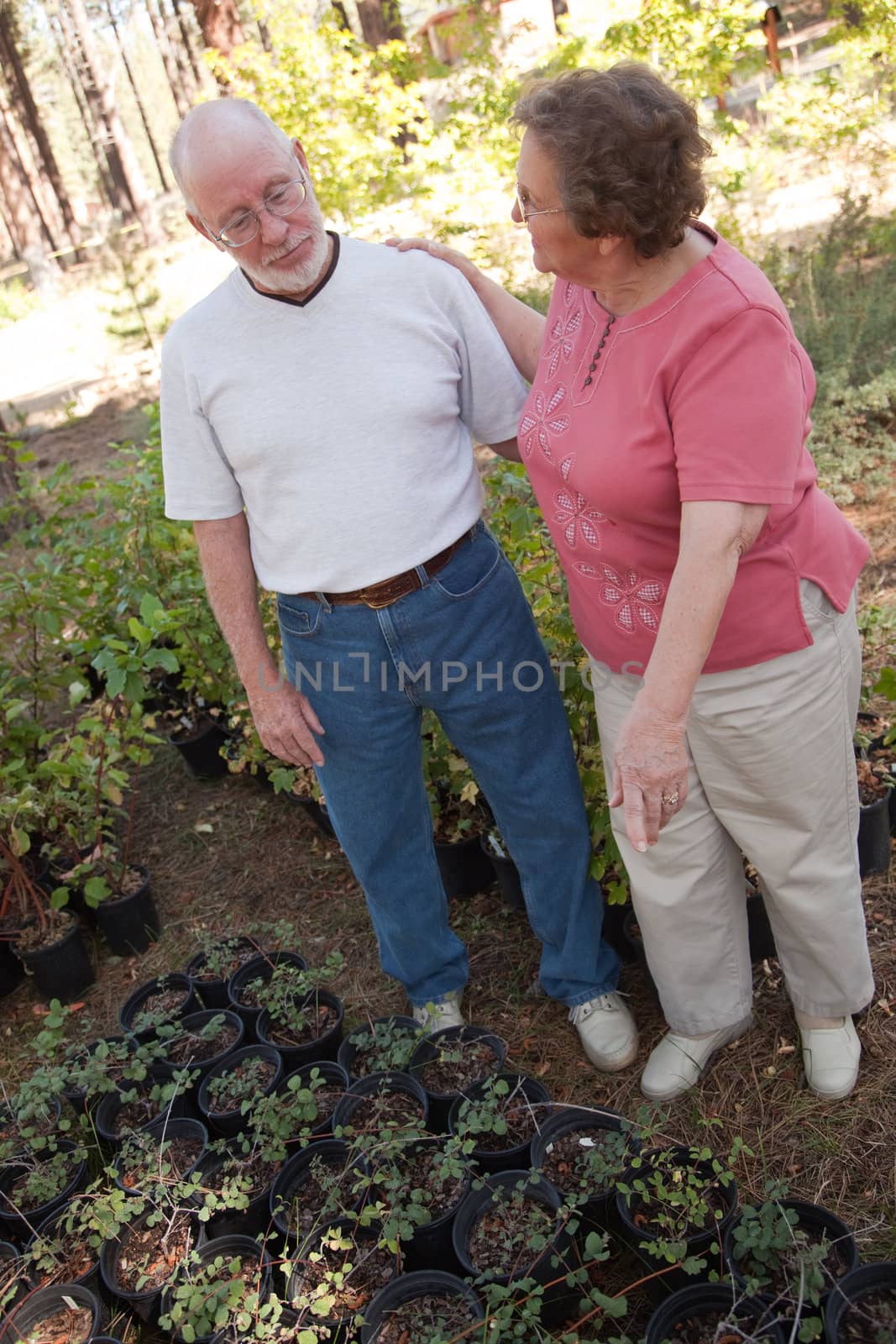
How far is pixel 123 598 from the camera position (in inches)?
140

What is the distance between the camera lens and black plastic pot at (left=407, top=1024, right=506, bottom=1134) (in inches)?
87.0

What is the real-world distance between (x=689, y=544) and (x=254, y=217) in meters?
0.99

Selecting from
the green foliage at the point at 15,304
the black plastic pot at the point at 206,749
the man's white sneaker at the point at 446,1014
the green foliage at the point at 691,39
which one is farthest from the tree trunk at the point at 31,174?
the man's white sneaker at the point at 446,1014

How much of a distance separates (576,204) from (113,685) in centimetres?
204

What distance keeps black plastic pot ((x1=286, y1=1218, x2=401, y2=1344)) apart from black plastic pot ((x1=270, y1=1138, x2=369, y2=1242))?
3 centimetres

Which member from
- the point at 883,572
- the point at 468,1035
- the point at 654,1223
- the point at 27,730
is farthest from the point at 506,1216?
the point at 883,572

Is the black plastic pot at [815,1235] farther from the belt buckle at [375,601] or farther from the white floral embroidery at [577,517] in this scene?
the belt buckle at [375,601]

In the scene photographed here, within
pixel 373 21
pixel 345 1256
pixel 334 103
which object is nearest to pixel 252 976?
pixel 345 1256

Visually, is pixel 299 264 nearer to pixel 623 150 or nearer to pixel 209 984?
pixel 623 150

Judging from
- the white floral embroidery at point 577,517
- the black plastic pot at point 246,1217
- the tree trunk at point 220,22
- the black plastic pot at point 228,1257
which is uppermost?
the tree trunk at point 220,22

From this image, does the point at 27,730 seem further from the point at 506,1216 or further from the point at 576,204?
the point at 576,204

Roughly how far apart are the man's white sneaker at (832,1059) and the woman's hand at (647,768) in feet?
2.94

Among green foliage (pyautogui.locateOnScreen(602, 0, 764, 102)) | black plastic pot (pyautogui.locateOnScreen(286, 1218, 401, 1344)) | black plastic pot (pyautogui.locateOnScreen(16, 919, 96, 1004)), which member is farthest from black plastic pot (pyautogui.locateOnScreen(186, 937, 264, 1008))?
green foliage (pyautogui.locateOnScreen(602, 0, 764, 102))

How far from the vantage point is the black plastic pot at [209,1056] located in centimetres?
244
